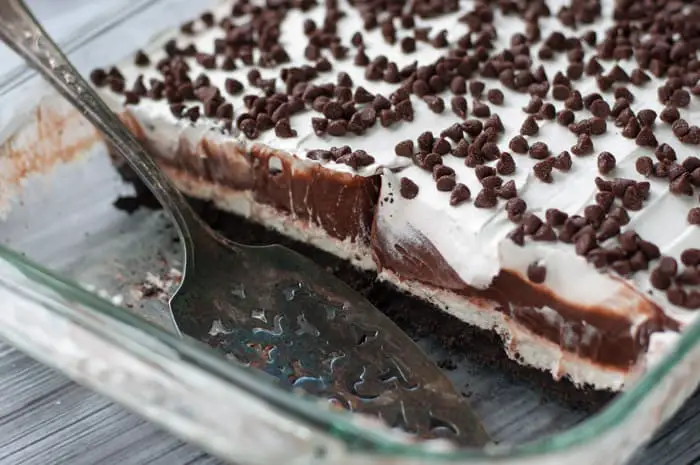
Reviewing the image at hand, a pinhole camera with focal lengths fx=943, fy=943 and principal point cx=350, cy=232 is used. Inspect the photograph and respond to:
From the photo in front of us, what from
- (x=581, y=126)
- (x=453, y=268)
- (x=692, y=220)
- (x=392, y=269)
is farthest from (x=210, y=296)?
(x=692, y=220)

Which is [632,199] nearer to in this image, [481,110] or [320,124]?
[481,110]

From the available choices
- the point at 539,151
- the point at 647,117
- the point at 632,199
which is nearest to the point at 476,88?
the point at 539,151

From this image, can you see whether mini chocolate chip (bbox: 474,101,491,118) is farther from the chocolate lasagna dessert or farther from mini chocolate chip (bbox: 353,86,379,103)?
mini chocolate chip (bbox: 353,86,379,103)

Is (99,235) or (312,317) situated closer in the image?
(312,317)

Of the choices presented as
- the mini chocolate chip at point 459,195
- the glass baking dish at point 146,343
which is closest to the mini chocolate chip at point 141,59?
the glass baking dish at point 146,343

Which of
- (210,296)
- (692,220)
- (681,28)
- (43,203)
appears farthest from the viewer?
(43,203)

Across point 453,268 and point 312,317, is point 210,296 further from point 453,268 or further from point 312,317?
point 453,268
